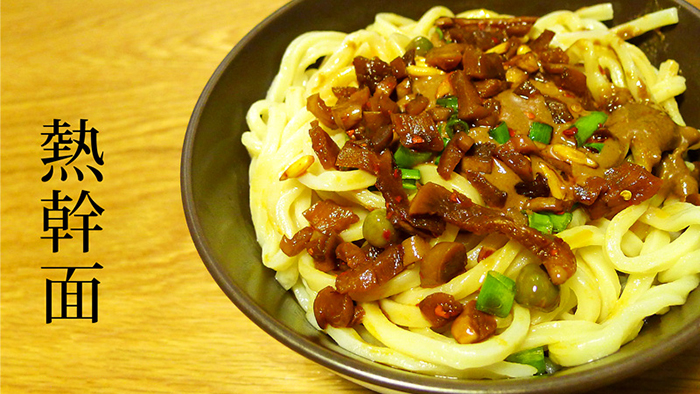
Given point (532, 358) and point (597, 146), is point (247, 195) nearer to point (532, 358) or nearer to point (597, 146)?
point (532, 358)

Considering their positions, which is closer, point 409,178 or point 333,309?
point 333,309

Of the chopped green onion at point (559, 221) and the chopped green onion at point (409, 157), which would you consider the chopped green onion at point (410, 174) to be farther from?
the chopped green onion at point (559, 221)

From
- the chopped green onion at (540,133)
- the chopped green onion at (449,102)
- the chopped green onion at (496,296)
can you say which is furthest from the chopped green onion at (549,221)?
the chopped green onion at (449,102)

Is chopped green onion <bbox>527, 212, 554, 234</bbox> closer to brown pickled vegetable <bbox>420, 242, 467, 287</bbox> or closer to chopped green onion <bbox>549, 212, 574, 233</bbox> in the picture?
chopped green onion <bbox>549, 212, 574, 233</bbox>

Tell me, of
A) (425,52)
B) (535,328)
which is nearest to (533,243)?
(535,328)


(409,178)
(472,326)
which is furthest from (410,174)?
(472,326)

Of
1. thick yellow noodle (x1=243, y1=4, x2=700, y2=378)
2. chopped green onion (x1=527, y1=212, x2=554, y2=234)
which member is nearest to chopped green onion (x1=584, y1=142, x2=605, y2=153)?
thick yellow noodle (x1=243, y1=4, x2=700, y2=378)
